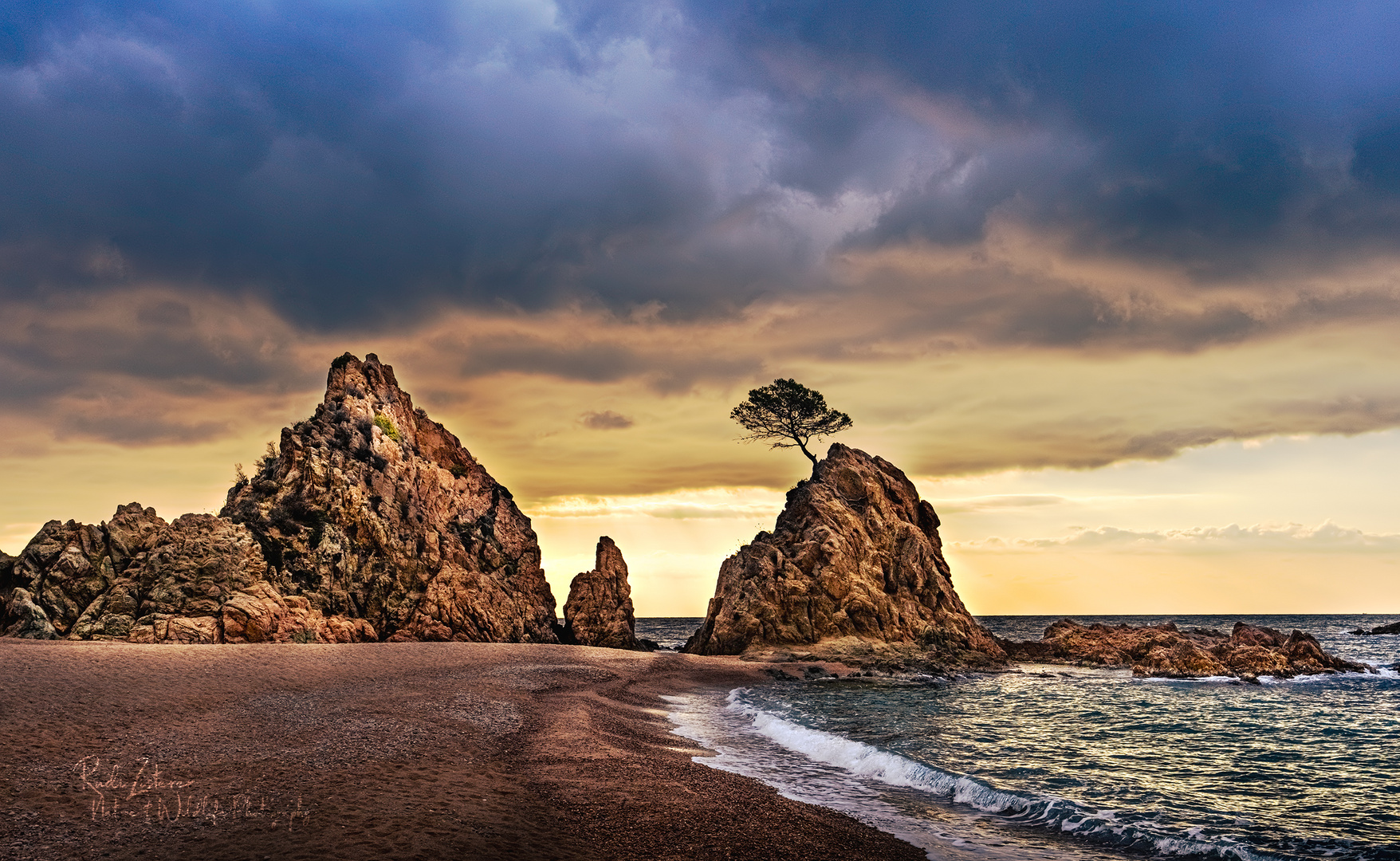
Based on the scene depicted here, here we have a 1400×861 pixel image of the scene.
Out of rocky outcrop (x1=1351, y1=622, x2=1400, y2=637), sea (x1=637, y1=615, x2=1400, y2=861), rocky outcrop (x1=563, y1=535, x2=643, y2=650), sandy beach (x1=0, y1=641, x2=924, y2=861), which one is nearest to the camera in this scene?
sandy beach (x1=0, y1=641, x2=924, y2=861)

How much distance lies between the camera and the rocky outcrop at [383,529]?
54.6 m

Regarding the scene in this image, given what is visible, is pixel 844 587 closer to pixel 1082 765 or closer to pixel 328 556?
pixel 328 556

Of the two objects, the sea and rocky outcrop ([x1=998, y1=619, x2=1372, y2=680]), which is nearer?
the sea

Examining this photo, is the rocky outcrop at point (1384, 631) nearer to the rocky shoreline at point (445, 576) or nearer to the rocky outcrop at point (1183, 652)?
the rocky outcrop at point (1183, 652)

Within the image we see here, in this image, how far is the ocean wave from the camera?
15.1 metres

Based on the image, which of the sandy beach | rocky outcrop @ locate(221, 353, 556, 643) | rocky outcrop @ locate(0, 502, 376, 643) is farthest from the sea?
rocky outcrop @ locate(0, 502, 376, 643)

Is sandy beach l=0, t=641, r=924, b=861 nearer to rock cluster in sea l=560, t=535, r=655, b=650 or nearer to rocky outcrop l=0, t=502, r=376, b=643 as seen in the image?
rocky outcrop l=0, t=502, r=376, b=643

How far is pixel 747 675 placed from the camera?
52.9 m

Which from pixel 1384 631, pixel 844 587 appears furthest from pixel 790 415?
pixel 1384 631

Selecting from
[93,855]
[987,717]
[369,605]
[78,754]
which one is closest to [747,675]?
[987,717]

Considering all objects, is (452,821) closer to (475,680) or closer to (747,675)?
(475,680)

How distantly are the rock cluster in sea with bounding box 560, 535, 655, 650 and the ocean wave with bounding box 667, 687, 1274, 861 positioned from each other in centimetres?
4598

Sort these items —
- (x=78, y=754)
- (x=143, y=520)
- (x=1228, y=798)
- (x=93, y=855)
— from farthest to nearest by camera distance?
(x=143, y=520), (x=1228, y=798), (x=78, y=754), (x=93, y=855)

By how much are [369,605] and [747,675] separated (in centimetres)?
2888
